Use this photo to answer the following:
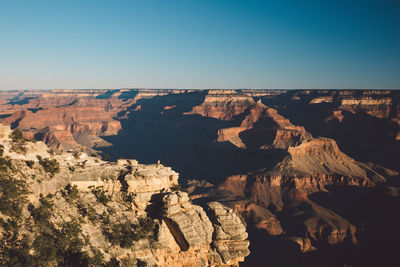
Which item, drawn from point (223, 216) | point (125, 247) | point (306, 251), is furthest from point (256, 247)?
point (125, 247)

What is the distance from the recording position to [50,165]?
101ft

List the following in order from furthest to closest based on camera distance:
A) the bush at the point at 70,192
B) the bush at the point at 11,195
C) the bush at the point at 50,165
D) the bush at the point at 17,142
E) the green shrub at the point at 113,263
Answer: the bush at the point at 17,142, the bush at the point at 50,165, the bush at the point at 70,192, the green shrub at the point at 113,263, the bush at the point at 11,195

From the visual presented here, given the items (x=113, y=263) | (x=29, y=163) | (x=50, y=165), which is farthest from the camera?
(x=50, y=165)

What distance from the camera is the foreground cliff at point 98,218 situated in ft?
78.7

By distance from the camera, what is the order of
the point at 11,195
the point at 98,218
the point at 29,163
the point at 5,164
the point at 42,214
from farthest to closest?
the point at 29,163 → the point at 98,218 → the point at 5,164 → the point at 42,214 → the point at 11,195

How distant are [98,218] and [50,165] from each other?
7.96 meters

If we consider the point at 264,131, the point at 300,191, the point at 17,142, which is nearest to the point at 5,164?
the point at 17,142

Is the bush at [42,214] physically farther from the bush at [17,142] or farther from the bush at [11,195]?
the bush at [17,142]

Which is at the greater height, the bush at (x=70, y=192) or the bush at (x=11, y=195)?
the bush at (x=11, y=195)

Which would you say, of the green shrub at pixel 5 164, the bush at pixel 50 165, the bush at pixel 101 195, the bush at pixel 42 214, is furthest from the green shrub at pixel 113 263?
the green shrub at pixel 5 164

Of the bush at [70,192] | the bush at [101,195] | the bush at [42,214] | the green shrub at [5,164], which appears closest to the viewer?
the bush at [42,214]

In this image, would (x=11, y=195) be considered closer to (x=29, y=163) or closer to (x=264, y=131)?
(x=29, y=163)

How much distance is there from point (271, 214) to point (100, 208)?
63.9m

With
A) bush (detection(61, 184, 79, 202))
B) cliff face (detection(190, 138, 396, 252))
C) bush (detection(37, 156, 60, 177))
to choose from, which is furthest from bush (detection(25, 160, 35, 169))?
cliff face (detection(190, 138, 396, 252))
